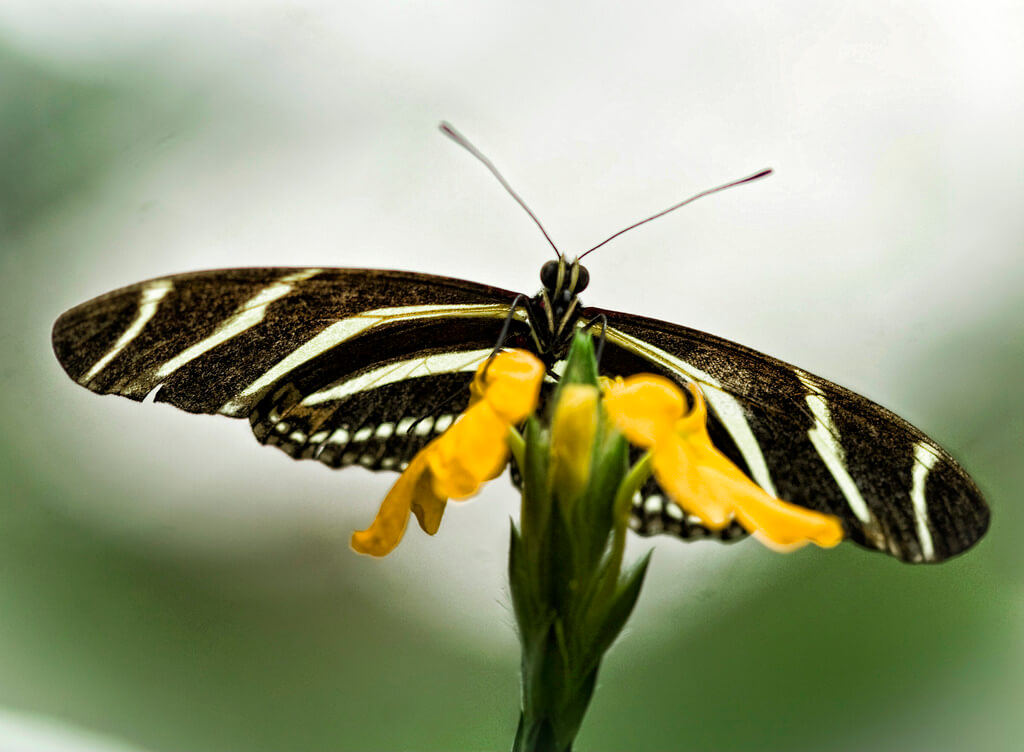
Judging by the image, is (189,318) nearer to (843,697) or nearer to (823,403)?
(823,403)

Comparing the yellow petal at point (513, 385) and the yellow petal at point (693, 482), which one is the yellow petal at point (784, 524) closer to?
the yellow petal at point (693, 482)

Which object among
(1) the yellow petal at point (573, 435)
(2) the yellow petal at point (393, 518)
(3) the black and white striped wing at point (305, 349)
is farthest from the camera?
(3) the black and white striped wing at point (305, 349)

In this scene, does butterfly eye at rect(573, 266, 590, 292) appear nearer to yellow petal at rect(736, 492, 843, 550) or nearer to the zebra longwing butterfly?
the zebra longwing butterfly

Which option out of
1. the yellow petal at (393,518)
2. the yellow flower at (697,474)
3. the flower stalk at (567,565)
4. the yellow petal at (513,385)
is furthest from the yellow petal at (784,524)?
the yellow petal at (393,518)

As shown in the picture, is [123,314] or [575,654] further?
[123,314]

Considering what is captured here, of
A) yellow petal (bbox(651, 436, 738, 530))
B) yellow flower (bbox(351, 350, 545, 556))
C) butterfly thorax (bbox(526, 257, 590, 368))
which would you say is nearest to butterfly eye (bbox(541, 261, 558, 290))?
butterfly thorax (bbox(526, 257, 590, 368))

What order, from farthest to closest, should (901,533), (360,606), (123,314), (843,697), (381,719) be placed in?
(360,606) < (381,719) < (843,697) < (123,314) < (901,533)

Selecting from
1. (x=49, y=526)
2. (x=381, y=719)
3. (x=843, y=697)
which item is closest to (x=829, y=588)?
(x=843, y=697)
